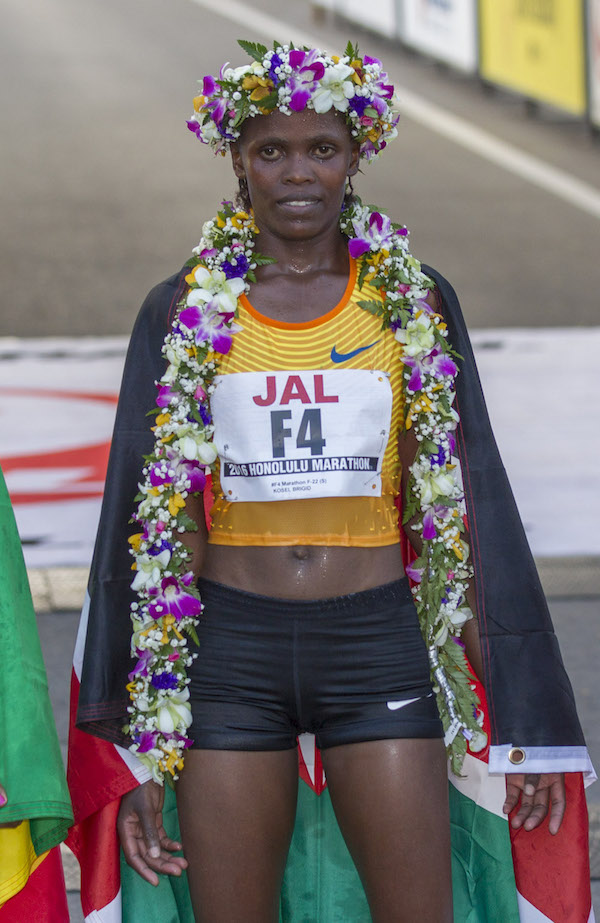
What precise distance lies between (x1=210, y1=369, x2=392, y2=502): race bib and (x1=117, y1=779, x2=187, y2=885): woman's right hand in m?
0.66

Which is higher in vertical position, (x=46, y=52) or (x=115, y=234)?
(x=46, y=52)

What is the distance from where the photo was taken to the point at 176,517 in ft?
10.3

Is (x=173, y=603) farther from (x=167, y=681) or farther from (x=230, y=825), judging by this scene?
(x=230, y=825)

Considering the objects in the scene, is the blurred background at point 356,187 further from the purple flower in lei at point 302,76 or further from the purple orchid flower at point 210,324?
the purple flower in lei at point 302,76

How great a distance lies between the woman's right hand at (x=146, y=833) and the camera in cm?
312

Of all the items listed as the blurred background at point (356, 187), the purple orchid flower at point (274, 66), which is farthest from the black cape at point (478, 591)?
the blurred background at point (356, 187)

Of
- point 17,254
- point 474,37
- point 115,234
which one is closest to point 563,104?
point 474,37

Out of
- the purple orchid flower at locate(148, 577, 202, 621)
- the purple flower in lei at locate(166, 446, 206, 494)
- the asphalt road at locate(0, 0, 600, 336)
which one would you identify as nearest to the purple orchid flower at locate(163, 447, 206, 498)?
the purple flower in lei at locate(166, 446, 206, 494)

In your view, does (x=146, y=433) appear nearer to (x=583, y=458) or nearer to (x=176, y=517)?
(x=176, y=517)

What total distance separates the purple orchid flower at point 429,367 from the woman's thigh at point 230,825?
0.81 metres

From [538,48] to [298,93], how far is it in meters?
13.0

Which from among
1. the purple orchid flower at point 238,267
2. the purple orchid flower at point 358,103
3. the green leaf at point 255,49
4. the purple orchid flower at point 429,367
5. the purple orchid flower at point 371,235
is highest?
the green leaf at point 255,49

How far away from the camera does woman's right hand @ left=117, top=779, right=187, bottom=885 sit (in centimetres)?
312

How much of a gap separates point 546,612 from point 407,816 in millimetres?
→ 575
